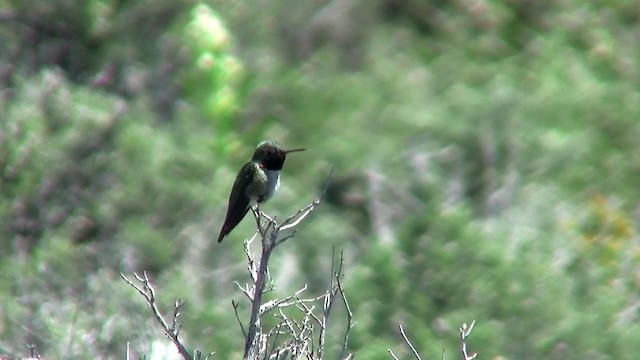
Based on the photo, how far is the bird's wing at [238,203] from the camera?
8.80 meters

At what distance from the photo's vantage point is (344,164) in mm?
24141

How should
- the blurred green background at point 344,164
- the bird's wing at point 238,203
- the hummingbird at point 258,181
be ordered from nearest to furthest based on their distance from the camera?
the hummingbird at point 258,181, the bird's wing at point 238,203, the blurred green background at point 344,164

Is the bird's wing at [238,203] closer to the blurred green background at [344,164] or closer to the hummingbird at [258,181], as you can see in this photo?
the hummingbird at [258,181]

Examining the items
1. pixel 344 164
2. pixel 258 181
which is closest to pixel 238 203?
pixel 258 181

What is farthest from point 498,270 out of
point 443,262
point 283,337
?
point 283,337

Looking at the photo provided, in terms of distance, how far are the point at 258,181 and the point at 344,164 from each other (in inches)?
608

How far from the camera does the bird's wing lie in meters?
8.80

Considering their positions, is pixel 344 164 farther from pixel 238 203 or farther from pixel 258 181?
pixel 258 181

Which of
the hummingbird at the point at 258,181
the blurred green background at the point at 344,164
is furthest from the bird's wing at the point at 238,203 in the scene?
the blurred green background at the point at 344,164

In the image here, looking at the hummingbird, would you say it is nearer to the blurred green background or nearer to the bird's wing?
the bird's wing

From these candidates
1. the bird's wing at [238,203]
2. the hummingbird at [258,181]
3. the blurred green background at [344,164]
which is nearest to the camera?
the hummingbird at [258,181]

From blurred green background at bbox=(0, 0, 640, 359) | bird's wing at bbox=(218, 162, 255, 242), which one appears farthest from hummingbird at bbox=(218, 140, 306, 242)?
blurred green background at bbox=(0, 0, 640, 359)

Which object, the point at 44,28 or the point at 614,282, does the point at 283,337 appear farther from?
the point at 44,28

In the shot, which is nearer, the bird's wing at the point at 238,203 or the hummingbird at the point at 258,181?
the hummingbird at the point at 258,181
